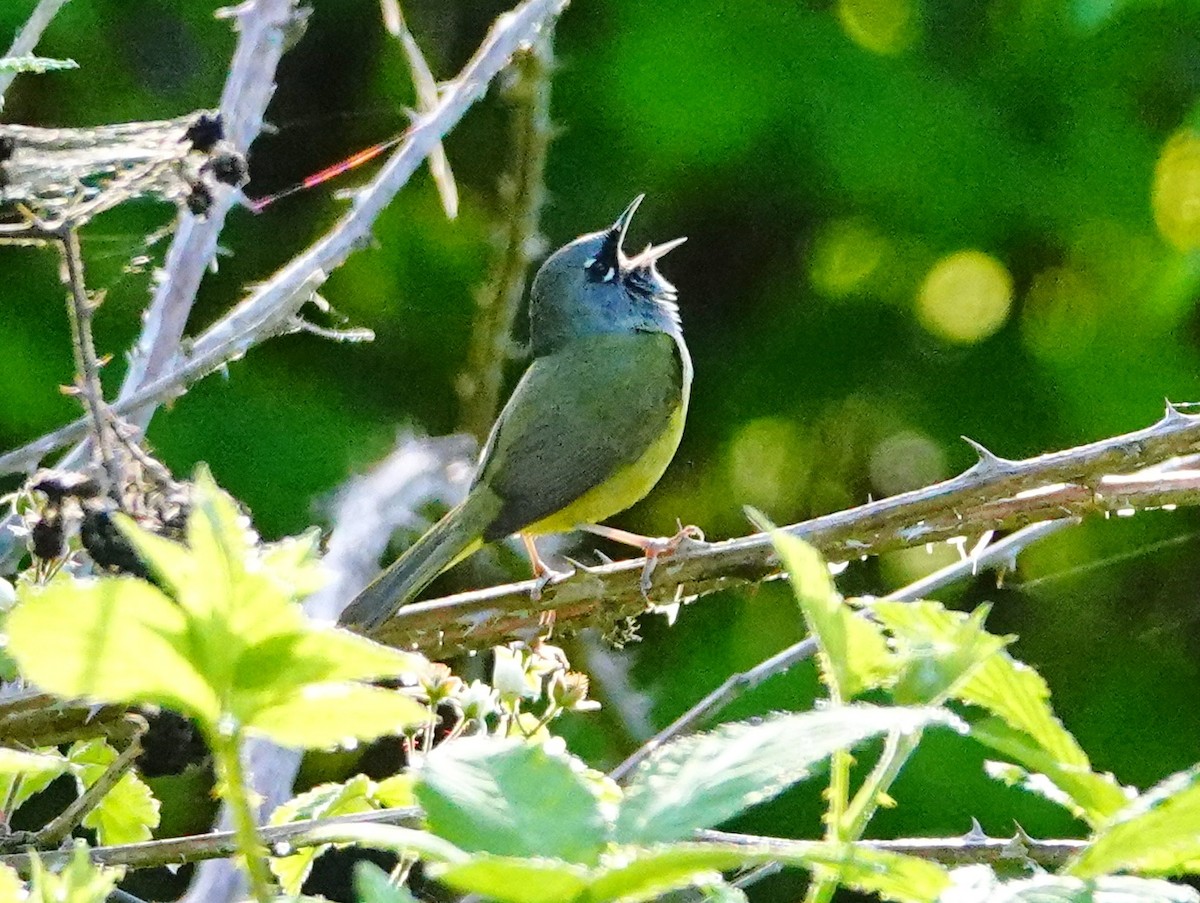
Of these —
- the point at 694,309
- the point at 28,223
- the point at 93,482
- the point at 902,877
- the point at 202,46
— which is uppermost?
the point at 202,46

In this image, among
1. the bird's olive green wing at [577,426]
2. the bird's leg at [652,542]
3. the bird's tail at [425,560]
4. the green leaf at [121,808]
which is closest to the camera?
A: the green leaf at [121,808]

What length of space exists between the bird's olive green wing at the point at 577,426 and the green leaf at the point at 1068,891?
1763 millimetres

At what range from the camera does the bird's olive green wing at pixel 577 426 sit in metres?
2.22

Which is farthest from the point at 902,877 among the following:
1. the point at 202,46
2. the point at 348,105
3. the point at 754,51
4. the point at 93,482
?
the point at 348,105

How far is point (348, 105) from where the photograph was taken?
121 inches

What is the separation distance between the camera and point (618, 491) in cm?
238

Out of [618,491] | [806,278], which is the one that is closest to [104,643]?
[618,491]

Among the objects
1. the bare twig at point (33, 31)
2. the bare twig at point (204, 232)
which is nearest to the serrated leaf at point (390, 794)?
the bare twig at point (204, 232)

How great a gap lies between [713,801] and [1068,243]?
2.69 m

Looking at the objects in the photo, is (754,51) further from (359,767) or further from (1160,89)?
(359,767)

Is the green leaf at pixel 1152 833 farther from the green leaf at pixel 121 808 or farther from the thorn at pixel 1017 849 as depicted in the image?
the green leaf at pixel 121 808

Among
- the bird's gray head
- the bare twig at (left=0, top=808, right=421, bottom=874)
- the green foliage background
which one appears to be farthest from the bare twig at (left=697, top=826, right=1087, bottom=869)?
the bird's gray head

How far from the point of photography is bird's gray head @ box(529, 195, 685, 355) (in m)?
2.86

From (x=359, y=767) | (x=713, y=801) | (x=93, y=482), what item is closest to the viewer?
(x=713, y=801)
